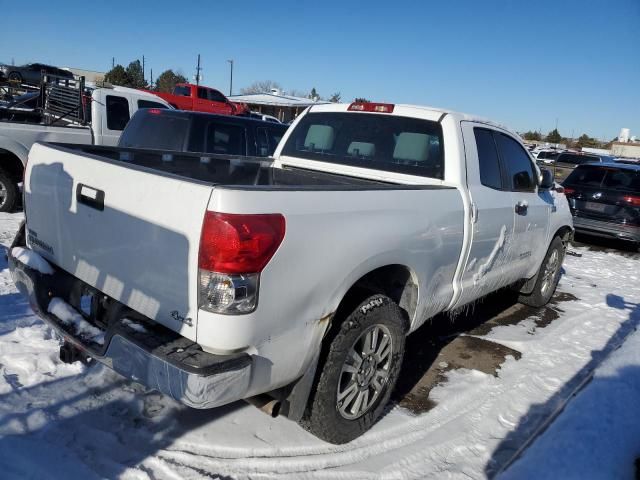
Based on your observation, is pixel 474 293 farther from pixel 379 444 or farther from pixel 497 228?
pixel 379 444

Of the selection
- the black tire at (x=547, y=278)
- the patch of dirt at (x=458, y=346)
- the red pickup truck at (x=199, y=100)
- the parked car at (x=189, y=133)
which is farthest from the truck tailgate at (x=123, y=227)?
the red pickup truck at (x=199, y=100)

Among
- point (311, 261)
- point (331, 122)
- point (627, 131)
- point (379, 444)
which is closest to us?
point (311, 261)

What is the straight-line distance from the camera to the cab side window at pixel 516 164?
4488 millimetres

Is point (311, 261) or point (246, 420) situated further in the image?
point (246, 420)

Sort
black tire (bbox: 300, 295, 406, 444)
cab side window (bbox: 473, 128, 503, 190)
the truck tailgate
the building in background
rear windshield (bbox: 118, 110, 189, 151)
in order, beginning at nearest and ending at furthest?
the truck tailgate, black tire (bbox: 300, 295, 406, 444), cab side window (bbox: 473, 128, 503, 190), rear windshield (bbox: 118, 110, 189, 151), the building in background

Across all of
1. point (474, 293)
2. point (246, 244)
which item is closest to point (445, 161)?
point (474, 293)

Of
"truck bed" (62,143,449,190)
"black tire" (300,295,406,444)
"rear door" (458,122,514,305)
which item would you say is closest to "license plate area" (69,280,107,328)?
"truck bed" (62,143,449,190)

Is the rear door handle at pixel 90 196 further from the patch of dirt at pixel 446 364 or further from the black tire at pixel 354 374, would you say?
the patch of dirt at pixel 446 364

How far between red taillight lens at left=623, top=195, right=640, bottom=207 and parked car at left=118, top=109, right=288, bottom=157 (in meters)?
7.24

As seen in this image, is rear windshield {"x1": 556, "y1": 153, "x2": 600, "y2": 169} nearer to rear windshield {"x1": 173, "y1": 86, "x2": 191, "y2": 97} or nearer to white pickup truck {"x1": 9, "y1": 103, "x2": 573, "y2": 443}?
rear windshield {"x1": 173, "y1": 86, "x2": 191, "y2": 97}

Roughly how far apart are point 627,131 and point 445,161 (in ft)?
228

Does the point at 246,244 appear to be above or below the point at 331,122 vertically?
below

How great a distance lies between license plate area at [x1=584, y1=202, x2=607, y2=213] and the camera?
401 inches

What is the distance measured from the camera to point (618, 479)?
239cm
